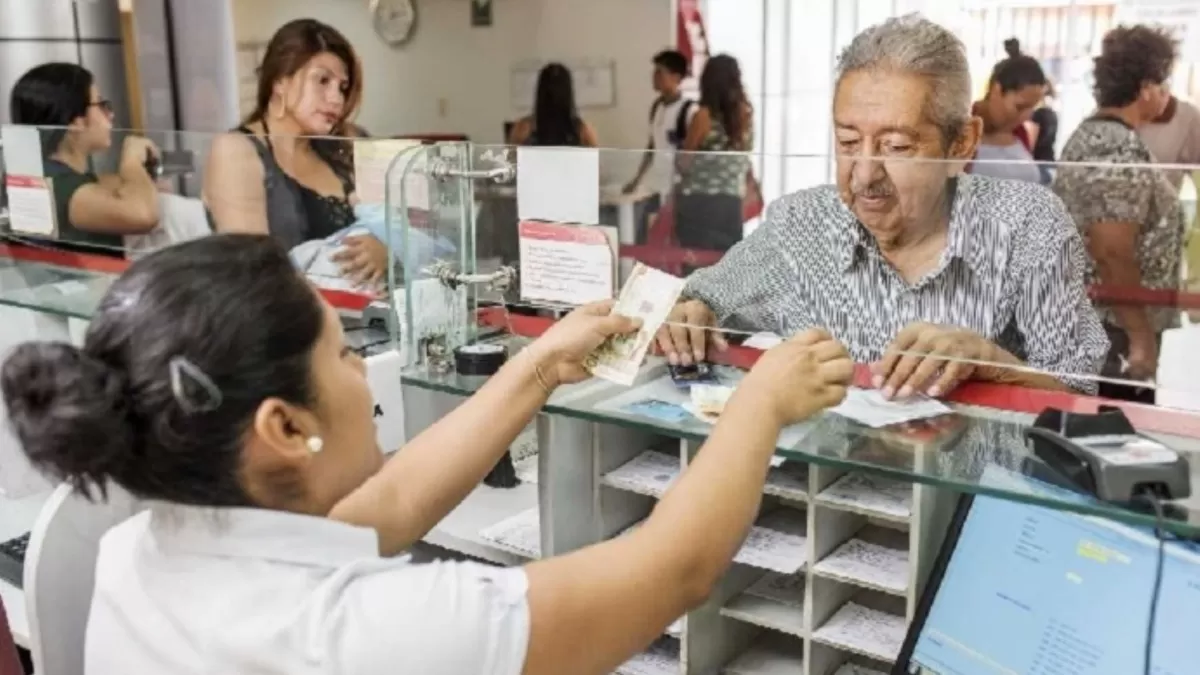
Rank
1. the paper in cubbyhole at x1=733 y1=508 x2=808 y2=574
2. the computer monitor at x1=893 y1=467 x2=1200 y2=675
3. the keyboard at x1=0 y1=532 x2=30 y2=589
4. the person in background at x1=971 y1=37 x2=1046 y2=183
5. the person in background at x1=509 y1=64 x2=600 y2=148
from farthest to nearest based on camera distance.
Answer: the person in background at x1=509 y1=64 x2=600 y2=148 < the person in background at x1=971 y1=37 x2=1046 y2=183 < the keyboard at x1=0 y1=532 x2=30 y2=589 < the paper in cubbyhole at x1=733 y1=508 x2=808 y2=574 < the computer monitor at x1=893 y1=467 x2=1200 y2=675

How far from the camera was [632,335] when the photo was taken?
1.21m

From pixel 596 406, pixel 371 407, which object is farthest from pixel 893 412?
pixel 371 407

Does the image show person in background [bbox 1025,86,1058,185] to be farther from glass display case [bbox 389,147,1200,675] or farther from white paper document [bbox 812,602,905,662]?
white paper document [bbox 812,602,905,662]

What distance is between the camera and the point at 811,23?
16.8 ft

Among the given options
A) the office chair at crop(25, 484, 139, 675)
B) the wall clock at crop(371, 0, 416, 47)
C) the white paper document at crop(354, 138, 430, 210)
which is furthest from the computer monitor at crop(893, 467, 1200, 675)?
the wall clock at crop(371, 0, 416, 47)

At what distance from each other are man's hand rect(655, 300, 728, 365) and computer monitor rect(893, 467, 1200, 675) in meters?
0.33

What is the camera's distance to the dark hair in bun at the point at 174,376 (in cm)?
84

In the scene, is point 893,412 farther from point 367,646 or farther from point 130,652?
point 130,652

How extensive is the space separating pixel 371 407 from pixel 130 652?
277 millimetres

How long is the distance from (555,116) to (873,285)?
166 inches

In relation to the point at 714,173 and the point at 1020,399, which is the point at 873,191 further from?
the point at 1020,399

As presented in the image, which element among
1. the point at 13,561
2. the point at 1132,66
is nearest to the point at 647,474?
the point at 13,561

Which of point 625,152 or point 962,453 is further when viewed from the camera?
point 625,152

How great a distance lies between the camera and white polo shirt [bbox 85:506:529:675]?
0.80 meters
